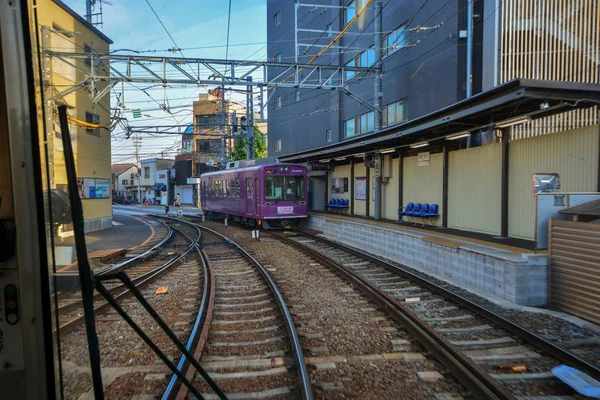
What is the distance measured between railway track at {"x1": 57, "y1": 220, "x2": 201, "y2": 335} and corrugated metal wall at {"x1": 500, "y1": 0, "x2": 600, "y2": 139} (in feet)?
36.1

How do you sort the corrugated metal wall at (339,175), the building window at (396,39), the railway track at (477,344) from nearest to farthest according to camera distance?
the railway track at (477,344) < the building window at (396,39) < the corrugated metal wall at (339,175)

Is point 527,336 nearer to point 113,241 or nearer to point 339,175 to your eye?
point 113,241

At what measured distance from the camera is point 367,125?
21.1m

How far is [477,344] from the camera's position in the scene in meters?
5.07

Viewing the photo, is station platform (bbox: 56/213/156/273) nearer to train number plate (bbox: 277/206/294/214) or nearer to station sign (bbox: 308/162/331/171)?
train number plate (bbox: 277/206/294/214)

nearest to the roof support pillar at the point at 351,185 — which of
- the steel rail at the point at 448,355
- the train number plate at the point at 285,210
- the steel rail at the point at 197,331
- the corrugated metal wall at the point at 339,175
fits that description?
the corrugated metal wall at the point at 339,175

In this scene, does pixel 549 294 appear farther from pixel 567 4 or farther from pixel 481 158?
pixel 567 4

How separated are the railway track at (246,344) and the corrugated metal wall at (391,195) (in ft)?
26.9

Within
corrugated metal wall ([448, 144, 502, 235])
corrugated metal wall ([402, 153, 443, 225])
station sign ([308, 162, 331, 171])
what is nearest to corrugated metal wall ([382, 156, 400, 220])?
corrugated metal wall ([402, 153, 443, 225])

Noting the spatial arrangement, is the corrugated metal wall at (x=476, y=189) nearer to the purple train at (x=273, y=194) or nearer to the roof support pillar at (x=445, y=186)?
the roof support pillar at (x=445, y=186)

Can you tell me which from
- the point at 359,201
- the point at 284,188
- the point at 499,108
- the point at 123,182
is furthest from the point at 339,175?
the point at 123,182

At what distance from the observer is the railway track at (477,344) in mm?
3953

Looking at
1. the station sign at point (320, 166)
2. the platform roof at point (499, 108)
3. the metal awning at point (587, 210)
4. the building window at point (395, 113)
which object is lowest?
the metal awning at point (587, 210)

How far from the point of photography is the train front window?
17.2 meters
